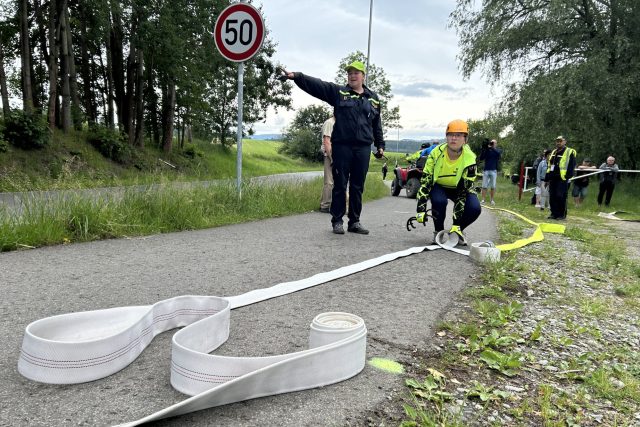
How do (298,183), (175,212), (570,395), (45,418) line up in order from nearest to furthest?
1. (45,418)
2. (570,395)
3. (175,212)
4. (298,183)

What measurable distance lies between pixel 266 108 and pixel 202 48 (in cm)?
2121

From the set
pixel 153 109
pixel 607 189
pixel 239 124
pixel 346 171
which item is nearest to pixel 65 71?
pixel 153 109

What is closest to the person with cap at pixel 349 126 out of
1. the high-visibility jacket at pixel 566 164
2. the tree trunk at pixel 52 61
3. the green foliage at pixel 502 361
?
the green foliage at pixel 502 361

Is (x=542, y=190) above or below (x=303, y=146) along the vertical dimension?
above

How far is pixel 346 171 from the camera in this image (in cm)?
601

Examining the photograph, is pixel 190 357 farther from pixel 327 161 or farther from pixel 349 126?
pixel 327 161

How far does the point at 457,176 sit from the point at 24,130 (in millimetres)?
13756

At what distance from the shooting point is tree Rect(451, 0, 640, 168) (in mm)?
16312

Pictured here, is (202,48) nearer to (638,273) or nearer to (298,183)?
(298,183)

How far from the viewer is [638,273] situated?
15.7ft

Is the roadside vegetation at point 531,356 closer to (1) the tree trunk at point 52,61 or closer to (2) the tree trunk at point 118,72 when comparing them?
(1) the tree trunk at point 52,61

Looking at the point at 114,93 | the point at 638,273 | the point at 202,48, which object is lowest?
the point at 638,273

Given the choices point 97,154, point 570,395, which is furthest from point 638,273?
point 97,154

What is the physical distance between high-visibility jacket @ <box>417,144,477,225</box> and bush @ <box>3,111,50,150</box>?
13.3 meters
